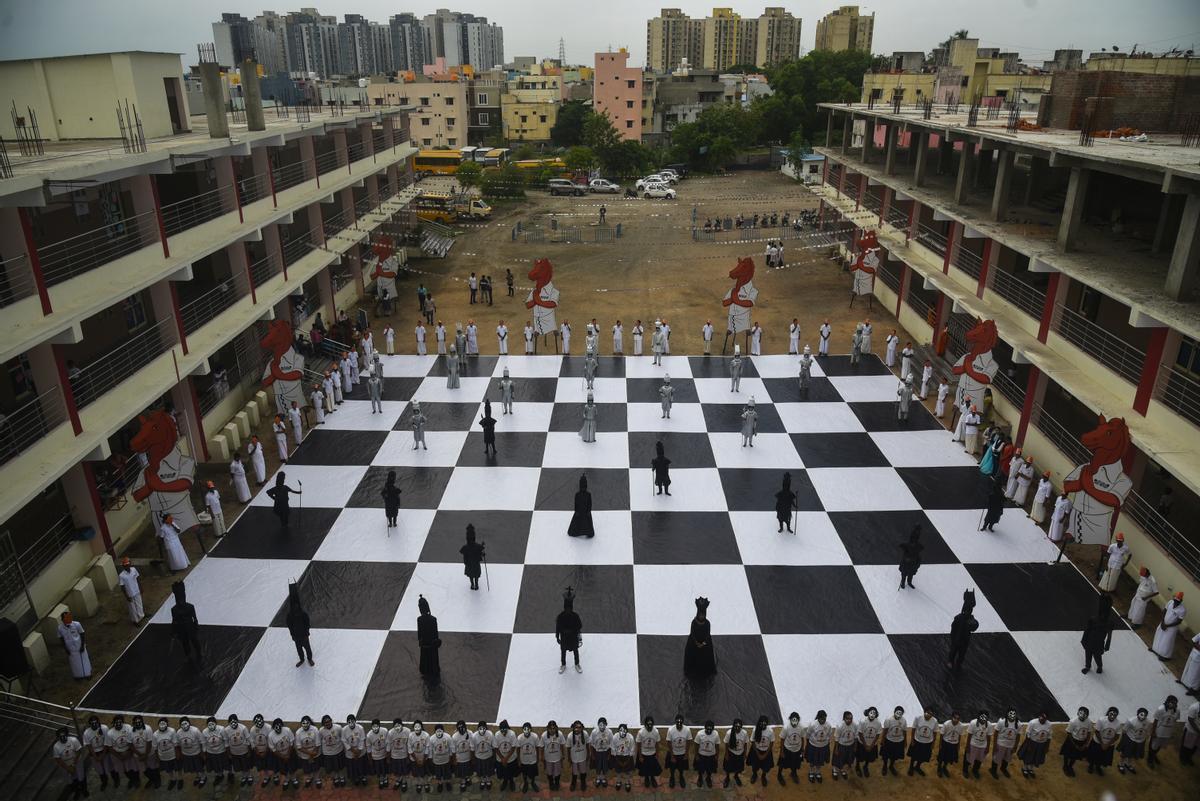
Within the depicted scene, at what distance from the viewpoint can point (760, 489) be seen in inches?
571

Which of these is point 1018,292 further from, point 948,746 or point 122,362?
point 122,362

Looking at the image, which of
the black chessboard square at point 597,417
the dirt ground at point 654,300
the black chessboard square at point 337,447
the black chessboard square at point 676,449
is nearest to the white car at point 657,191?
the dirt ground at point 654,300

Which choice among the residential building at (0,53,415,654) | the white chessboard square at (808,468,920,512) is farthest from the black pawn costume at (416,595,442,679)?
the white chessboard square at (808,468,920,512)

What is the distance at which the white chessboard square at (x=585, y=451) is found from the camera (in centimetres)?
1548

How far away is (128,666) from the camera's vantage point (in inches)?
408

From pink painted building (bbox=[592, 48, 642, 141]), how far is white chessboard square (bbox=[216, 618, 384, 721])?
192 ft

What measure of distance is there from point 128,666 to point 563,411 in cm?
982

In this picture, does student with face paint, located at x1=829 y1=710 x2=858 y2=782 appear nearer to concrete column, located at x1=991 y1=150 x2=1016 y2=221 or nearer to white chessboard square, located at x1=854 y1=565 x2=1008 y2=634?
white chessboard square, located at x1=854 y1=565 x2=1008 y2=634

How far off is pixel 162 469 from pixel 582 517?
646 cm

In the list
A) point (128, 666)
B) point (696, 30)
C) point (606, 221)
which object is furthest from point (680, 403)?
point (696, 30)

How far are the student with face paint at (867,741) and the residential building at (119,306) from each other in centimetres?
1018

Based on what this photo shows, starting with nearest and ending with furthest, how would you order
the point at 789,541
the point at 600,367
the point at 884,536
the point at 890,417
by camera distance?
the point at 789,541 < the point at 884,536 < the point at 890,417 < the point at 600,367

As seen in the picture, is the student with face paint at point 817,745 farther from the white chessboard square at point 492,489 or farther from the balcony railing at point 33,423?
the balcony railing at point 33,423

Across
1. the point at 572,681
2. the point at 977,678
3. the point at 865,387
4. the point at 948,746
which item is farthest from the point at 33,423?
the point at 865,387
